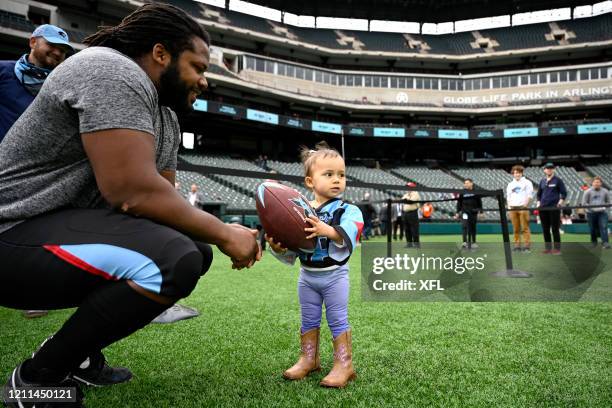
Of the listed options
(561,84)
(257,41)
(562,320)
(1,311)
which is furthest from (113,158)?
(561,84)

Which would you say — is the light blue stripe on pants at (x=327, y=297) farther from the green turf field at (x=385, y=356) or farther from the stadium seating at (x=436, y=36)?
the stadium seating at (x=436, y=36)

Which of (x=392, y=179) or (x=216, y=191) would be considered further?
(x=392, y=179)

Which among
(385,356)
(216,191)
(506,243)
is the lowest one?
(385,356)

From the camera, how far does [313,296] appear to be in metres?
2.16

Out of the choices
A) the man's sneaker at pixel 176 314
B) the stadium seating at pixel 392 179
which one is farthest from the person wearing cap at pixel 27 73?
the stadium seating at pixel 392 179

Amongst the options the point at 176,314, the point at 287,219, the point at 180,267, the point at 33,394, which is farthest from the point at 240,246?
the point at 176,314

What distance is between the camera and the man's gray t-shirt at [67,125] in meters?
1.25

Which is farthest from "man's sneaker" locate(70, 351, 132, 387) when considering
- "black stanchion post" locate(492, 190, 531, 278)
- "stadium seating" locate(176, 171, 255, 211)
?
"stadium seating" locate(176, 171, 255, 211)

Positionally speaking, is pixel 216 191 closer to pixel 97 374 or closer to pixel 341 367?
pixel 97 374

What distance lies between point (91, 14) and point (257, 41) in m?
12.2

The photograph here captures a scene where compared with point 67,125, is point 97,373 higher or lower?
lower

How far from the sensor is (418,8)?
4269 cm

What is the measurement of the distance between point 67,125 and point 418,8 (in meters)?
47.0

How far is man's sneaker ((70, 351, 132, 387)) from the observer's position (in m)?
1.86
